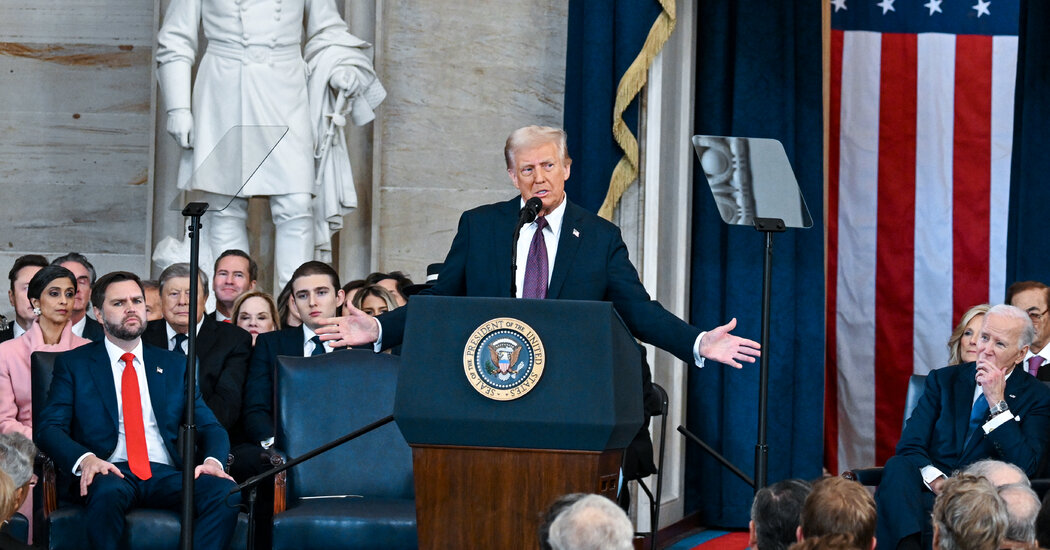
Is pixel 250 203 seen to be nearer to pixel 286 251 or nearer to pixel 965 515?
pixel 286 251

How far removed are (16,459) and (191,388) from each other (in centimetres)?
50

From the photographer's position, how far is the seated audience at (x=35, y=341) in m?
4.94

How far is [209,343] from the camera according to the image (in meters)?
5.37

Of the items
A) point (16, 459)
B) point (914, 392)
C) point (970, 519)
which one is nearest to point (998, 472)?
point (970, 519)

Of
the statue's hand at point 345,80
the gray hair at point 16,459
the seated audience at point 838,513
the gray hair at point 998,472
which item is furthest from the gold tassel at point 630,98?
the seated audience at point 838,513

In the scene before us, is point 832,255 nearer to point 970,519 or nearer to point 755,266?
point 755,266

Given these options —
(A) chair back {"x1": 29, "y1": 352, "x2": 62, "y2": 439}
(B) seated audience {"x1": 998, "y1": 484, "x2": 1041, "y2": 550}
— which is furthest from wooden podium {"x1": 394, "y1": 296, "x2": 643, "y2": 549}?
(A) chair back {"x1": 29, "y1": 352, "x2": 62, "y2": 439}

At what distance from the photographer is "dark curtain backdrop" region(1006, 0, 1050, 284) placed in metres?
6.19

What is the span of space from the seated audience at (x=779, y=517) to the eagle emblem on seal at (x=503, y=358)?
637mm

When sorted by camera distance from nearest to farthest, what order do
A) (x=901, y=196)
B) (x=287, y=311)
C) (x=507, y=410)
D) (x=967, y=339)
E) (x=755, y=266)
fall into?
(x=507, y=410), (x=967, y=339), (x=287, y=311), (x=755, y=266), (x=901, y=196)

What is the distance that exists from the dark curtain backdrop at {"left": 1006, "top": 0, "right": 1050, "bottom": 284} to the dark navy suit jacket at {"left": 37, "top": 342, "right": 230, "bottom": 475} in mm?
3495

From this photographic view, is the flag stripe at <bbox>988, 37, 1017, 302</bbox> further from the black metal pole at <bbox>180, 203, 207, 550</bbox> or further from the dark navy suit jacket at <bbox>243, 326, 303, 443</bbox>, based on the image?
the black metal pole at <bbox>180, 203, 207, 550</bbox>

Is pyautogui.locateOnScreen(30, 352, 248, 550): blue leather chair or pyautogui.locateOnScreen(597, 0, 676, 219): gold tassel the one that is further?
pyautogui.locateOnScreen(597, 0, 676, 219): gold tassel

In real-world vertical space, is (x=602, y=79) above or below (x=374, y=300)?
above
